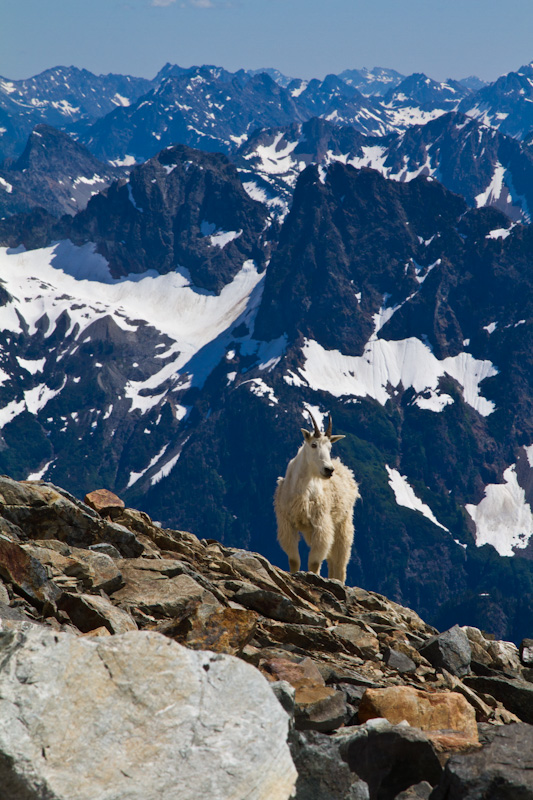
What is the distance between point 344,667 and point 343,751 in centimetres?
532

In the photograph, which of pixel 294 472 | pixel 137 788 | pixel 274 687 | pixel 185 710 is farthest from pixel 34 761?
pixel 294 472

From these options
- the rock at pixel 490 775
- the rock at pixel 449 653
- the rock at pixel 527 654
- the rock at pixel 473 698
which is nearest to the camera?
the rock at pixel 490 775

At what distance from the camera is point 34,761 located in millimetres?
7379

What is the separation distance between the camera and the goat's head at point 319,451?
2683 centimetres

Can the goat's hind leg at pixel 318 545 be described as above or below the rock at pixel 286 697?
below

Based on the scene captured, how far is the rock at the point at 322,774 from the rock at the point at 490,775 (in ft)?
3.63

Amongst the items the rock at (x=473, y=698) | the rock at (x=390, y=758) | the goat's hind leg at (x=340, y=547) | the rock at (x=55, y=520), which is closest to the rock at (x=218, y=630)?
the rock at (x=390, y=758)

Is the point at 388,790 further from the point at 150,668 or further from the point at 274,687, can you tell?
the point at 150,668

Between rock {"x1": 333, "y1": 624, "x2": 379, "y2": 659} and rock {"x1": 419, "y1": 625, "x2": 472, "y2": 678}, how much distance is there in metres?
1.34

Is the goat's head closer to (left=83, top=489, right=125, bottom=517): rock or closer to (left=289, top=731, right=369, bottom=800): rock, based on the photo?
(left=83, top=489, right=125, bottom=517): rock

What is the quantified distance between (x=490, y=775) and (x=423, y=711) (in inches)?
131

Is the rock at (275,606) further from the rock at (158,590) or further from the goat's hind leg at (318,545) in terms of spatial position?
the goat's hind leg at (318,545)

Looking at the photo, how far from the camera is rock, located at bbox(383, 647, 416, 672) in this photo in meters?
16.4

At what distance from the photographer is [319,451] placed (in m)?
27.2
